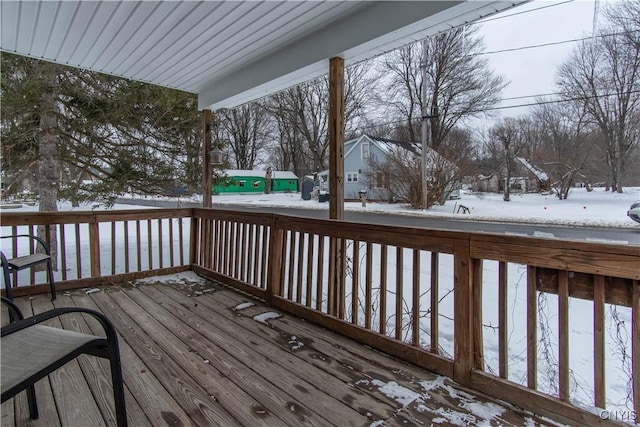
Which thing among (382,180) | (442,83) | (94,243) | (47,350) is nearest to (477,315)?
(47,350)

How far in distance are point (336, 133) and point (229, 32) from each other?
1235 millimetres

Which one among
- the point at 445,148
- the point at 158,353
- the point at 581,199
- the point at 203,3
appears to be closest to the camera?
the point at 158,353

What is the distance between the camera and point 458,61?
14922 millimetres

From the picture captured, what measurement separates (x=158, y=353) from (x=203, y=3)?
237 cm

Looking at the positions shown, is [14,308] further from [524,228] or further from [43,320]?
[524,228]

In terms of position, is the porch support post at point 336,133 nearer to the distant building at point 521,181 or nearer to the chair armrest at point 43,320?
the chair armrest at point 43,320

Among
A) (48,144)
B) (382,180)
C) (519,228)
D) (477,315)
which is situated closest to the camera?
(477,315)

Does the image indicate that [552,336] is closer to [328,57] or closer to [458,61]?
[328,57]

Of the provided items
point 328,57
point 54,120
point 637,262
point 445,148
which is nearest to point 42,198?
point 54,120

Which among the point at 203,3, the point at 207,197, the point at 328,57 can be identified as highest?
the point at 203,3

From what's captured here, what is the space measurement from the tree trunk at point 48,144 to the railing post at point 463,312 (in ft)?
19.9

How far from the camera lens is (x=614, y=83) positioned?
6.77 metres

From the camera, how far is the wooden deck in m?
1.54

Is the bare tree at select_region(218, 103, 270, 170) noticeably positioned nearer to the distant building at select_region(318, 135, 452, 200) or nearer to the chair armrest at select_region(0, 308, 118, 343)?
the distant building at select_region(318, 135, 452, 200)
